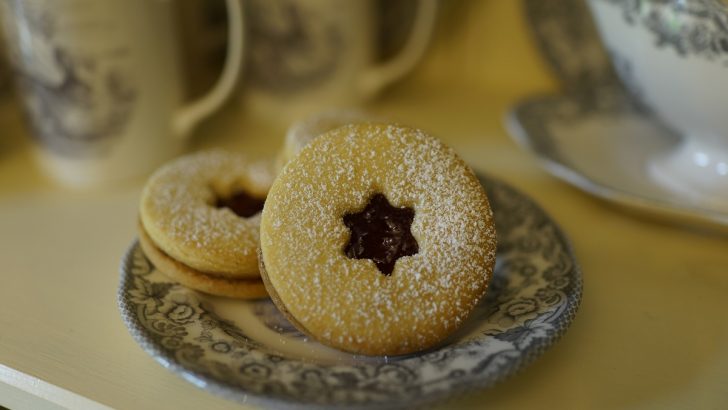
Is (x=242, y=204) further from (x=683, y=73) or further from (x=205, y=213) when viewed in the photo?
(x=683, y=73)

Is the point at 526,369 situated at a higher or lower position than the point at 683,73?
lower

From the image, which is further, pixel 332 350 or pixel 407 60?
pixel 407 60

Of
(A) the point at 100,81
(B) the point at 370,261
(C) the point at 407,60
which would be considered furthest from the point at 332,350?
(C) the point at 407,60

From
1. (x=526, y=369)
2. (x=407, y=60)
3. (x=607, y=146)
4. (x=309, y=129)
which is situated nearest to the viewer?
(x=526, y=369)

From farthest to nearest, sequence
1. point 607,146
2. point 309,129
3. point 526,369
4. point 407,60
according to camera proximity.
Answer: point 407,60 < point 607,146 < point 309,129 < point 526,369

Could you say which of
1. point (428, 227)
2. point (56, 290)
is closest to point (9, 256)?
point (56, 290)

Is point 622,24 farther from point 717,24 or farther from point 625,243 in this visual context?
point 625,243

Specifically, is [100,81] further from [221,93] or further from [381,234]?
[381,234]
